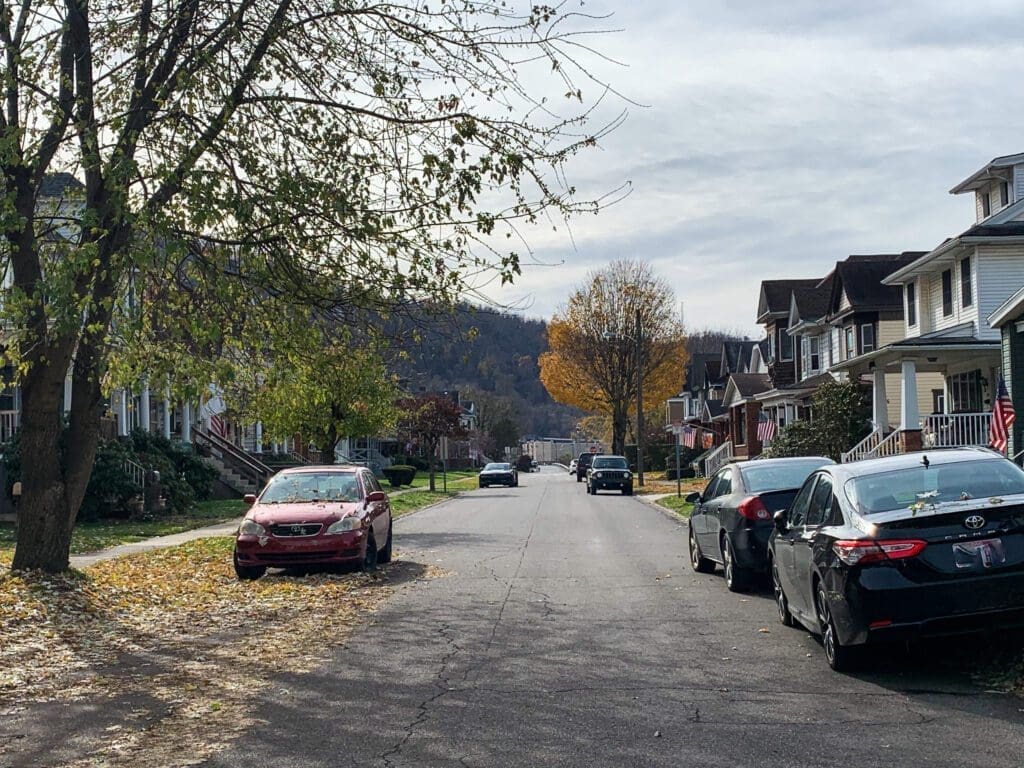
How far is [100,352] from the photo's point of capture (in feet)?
47.8

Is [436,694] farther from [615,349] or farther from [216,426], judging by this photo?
[615,349]

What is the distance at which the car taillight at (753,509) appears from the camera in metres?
14.1

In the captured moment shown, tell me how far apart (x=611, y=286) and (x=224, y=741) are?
63.3 meters

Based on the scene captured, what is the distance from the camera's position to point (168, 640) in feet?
38.1

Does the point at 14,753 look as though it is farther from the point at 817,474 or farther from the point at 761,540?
the point at 761,540

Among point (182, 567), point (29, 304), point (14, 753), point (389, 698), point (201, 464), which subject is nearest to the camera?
point (14, 753)

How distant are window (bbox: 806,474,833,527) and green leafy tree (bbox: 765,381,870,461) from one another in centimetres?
2513

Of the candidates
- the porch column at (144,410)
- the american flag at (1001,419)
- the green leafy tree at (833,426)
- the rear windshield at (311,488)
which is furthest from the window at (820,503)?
the porch column at (144,410)

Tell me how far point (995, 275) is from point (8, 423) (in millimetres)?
27434

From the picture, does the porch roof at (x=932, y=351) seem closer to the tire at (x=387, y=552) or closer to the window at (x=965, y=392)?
the window at (x=965, y=392)

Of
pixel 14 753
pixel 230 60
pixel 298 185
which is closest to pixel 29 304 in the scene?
pixel 298 185

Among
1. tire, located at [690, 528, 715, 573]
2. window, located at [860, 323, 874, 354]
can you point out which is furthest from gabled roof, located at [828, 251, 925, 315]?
tire, located at [690, 528, 715, 573]

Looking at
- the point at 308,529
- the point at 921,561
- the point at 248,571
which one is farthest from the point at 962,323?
the point at 921,561

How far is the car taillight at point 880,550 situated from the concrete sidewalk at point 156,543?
14.2 meters
